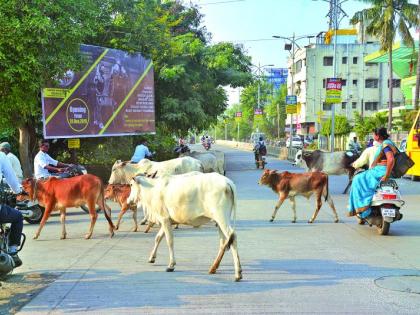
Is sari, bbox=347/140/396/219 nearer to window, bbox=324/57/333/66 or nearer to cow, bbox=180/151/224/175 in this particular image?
cow, bbox=180/151/224/175

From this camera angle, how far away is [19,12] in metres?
11.6

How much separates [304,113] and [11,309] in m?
68.6

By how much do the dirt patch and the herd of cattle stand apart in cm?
163

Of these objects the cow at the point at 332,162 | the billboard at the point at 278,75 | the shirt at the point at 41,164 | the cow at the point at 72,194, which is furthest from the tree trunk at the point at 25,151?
the billboard at the point at 278,75

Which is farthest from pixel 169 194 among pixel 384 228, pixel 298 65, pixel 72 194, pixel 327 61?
pixel 298 65

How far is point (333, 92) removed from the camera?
3117cm

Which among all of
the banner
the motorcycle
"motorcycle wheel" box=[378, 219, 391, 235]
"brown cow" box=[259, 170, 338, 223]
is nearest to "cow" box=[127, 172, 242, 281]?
the motorcycle

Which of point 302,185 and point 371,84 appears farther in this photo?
point 371,84

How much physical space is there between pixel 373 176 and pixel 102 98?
478 inches

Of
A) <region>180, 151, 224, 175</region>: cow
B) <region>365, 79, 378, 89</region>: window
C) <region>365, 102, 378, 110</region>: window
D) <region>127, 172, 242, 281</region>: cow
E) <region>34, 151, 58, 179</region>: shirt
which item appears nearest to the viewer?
<region>127, 172, 242, 281</region>: cow

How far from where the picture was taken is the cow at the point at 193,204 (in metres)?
7.36

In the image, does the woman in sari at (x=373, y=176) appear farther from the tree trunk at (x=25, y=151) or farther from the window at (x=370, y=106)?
the window at (x=370, y=106)

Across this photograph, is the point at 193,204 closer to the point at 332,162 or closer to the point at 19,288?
the point at 19,288

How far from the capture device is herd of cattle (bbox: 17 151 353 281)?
7.45 m
